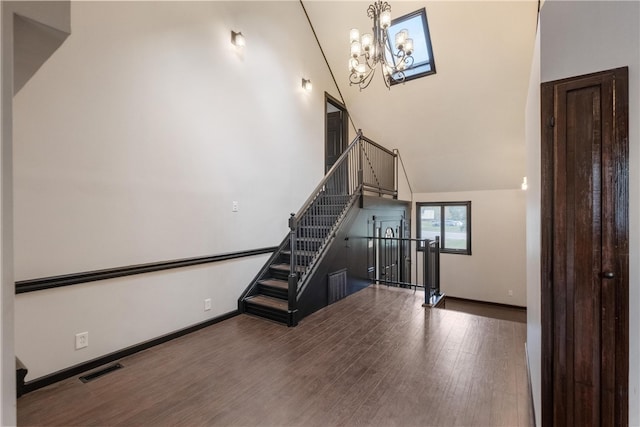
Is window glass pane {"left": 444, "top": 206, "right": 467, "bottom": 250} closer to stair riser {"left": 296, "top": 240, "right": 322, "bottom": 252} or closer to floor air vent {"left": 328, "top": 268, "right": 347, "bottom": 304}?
floor air vent {"left": 328, "top": 268, "right": 347, "bottom": 304}

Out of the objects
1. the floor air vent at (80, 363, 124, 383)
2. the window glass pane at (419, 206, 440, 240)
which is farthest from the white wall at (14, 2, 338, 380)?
the window glass pane at (419, 206, 440, 240)

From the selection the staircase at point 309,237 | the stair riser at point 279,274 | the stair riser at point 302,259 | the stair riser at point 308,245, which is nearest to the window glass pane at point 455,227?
the staircase at point 309,237

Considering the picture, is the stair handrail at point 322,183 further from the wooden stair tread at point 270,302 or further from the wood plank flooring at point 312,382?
the wood plank flooring at point 312,382

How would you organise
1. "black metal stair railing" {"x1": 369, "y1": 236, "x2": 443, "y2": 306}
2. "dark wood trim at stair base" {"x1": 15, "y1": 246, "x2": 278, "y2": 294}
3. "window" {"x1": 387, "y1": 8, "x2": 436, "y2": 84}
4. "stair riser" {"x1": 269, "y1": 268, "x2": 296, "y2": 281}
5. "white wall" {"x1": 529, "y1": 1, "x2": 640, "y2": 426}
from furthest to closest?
"window" {"x1": 387, "y1": 8, "x2": 436, "y2": 84}
"black metal stair railing" {"x1": 369, "y1": 236, "x2": 443, "y2": 306}
"stair riser" {"x1": 269, "y1": 268, "x2": 296, "y2": 281}
"dark wood trim at stair base" {"x1": 15, "y1": 246, "x2": 278, "y2": 294}
"white wall" {"x1": 529, "y1": 1, "x2": 640, "y2": 426}

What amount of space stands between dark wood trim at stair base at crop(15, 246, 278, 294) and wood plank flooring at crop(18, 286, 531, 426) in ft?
2.49

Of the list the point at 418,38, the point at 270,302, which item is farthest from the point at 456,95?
the point at 270,302

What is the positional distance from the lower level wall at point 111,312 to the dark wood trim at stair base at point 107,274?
0.05m

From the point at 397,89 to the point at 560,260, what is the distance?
4983mm

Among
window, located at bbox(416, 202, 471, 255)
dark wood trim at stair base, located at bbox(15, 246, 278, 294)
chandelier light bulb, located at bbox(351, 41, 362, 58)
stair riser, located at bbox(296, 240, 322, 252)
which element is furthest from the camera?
window, located at bbox(416, 202, 471, 255)

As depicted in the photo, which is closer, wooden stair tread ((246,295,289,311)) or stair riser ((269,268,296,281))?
wooden stair tread ((246,295,289,311))

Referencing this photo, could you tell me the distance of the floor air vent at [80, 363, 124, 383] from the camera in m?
2.29

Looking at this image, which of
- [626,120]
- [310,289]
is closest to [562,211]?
[626,120]

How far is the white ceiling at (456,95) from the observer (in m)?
4.27

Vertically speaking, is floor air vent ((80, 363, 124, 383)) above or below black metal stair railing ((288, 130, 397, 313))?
below
